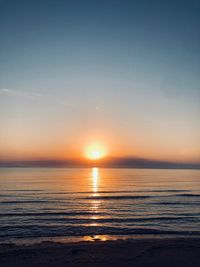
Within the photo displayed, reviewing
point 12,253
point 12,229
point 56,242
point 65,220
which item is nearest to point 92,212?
point 65,220

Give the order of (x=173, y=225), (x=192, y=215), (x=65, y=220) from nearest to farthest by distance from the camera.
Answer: (x=173, y=225) < (x=65, y=220) < (x=192, y=215)

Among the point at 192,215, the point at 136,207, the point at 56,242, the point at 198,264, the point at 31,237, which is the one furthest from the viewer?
the point at 136,207

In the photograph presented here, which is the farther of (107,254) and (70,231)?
(70,231)

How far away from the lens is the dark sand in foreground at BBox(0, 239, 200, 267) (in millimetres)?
15219

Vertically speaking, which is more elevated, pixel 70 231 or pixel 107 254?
pixel 107 254

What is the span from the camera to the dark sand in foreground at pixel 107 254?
1522 centimetres

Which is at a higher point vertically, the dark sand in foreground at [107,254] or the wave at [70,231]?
the dark sand in foreground at [107,254]

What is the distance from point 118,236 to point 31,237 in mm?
6942

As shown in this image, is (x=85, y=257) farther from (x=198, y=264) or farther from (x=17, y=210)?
(x=17, y=210)

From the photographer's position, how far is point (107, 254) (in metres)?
16.7

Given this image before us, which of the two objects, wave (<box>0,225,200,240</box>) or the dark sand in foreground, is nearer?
the dark sand in foreground

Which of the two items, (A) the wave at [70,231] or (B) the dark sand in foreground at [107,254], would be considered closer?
(B) the dark sand in foreground at [107,254]

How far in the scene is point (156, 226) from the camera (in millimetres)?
25922

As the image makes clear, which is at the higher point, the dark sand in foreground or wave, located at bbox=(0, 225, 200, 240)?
the dark sand in foreground
